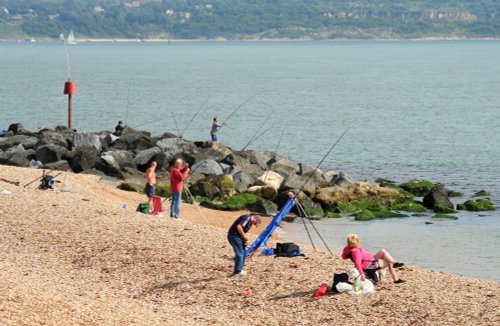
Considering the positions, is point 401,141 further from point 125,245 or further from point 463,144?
point 125,245

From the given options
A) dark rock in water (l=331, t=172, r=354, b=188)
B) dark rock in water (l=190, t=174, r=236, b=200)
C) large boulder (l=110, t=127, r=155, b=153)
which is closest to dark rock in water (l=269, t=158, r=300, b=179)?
dark rock in water (l=331, t=172, r=354, b=188)

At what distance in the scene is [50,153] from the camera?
3491 cm

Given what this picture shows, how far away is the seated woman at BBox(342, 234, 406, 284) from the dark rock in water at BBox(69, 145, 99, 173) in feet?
57.2

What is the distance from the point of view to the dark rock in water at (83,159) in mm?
33500

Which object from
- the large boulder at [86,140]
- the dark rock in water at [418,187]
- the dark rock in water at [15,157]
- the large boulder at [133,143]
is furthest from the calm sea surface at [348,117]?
the dark rock in water at [15,157]

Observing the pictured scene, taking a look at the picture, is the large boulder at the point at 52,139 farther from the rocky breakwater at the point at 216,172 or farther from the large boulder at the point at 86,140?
the large boulder at the point at 86,140

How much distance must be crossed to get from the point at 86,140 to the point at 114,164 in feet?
15.7

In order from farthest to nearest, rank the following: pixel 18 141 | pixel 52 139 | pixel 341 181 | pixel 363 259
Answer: pixel 18 141, pixel 52 139, pixel 341 181, pixel 363 259

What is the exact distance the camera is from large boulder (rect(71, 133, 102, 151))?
37.6m

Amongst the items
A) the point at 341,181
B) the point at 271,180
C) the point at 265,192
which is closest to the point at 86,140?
the point at 271,180

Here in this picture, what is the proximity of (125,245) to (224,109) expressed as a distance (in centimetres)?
5623

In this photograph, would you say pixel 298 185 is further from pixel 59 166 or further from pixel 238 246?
pixel 238 246

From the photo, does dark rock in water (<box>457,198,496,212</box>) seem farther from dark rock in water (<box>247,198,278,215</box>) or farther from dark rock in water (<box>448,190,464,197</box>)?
dark rock in water (<box>247,198,278,215</box>)

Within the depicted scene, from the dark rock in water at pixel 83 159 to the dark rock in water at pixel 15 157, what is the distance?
5.46 ft
